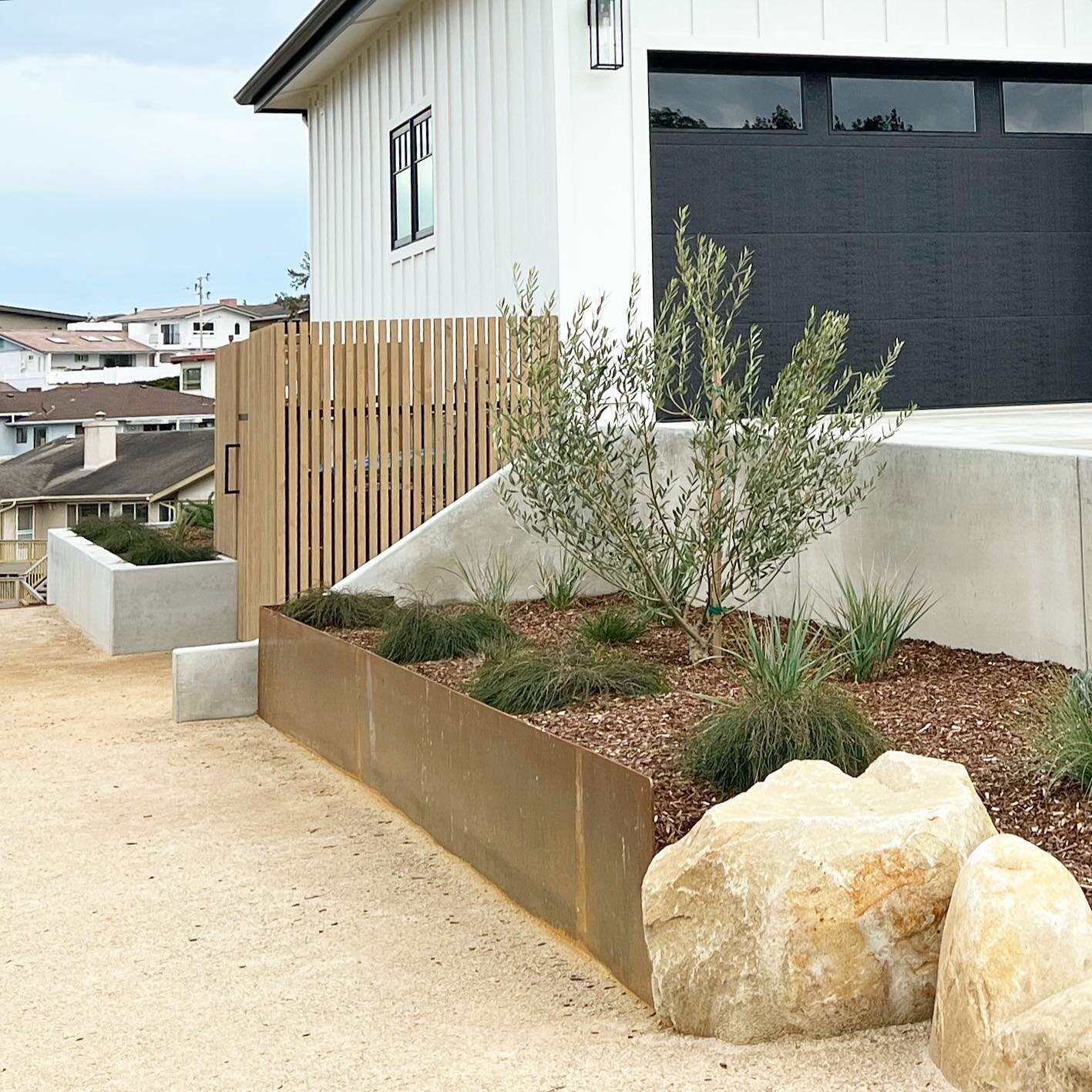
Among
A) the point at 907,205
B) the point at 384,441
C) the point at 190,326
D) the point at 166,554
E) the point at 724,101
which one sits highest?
the point at 190,326

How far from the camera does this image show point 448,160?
1273cm

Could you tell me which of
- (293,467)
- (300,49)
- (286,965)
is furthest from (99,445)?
(286,965)

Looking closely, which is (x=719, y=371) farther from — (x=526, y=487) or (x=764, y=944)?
(x=764, y=944)

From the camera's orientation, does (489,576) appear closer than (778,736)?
No

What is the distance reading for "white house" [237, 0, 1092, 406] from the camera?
1084cm

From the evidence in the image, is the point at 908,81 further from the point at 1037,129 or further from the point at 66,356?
the point at 66,356

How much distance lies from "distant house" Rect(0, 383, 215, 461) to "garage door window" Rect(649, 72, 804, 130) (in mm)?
47229

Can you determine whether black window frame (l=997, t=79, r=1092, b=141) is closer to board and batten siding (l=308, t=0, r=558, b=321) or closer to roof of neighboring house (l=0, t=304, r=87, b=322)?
board and batten siding (l=308, t=0, r=558, b=321)

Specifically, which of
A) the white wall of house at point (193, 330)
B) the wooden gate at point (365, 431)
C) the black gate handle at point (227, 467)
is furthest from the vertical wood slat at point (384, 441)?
the white wall of house at point (193, 330)

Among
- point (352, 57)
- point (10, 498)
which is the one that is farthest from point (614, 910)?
point (10, 498)

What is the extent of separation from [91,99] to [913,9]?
363ft

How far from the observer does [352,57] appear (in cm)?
1519

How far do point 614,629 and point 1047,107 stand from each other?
6976 millimetres

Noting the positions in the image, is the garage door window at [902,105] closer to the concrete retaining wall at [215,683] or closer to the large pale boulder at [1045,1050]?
the concrete retaining wall at [215,683]
